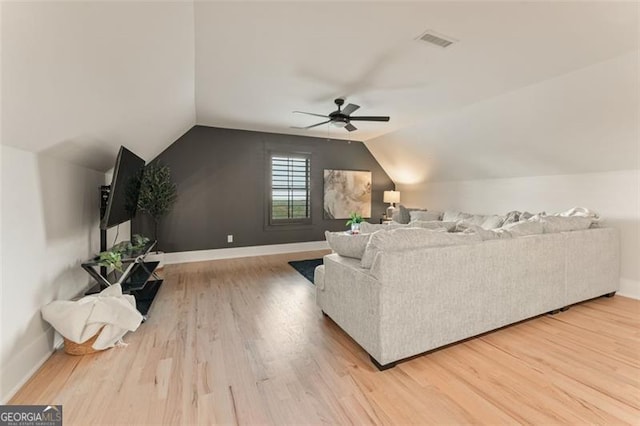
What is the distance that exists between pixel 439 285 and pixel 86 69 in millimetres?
2728

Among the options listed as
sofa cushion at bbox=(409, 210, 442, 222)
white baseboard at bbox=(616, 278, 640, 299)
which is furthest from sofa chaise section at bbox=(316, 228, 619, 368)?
sofa cushion at bbox=(409, 210, 442, 222)

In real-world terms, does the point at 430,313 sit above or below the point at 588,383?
above

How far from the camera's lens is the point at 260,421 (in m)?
1.44

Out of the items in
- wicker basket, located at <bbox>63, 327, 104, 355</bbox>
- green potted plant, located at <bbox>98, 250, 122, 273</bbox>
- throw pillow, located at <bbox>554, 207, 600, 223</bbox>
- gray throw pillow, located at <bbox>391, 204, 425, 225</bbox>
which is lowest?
wicker basket, located at <bbox>63, 327, 104, 355</bbox>

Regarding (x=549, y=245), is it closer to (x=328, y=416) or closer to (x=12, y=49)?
(x=328, y=416)

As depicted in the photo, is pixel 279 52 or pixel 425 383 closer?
pixel 425 383

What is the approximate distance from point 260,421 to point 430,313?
1.29 m

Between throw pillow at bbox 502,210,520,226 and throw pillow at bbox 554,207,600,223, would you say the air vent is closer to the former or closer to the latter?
throw pillow at bbox 554,207,600,223

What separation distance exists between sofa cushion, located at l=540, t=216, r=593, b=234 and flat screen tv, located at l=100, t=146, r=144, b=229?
4210 millimetres

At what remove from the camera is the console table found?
2605 mm

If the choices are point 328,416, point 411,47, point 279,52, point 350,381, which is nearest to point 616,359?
point 350,381

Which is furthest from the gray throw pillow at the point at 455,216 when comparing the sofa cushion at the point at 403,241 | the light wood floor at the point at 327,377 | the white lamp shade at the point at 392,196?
the sofa cushion at the point at 403,241

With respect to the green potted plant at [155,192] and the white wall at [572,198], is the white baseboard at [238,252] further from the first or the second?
the white wall at [572,198]

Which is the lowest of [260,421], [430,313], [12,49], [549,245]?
[260,421]
